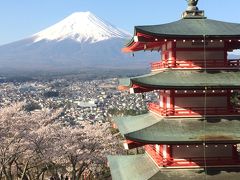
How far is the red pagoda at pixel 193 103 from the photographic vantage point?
15.7 m

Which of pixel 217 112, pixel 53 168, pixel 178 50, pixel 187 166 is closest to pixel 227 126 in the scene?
pixel 217 112

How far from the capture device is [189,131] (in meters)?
15.8

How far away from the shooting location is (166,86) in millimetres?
15688

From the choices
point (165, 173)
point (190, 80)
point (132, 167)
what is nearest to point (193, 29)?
point (190, 80)

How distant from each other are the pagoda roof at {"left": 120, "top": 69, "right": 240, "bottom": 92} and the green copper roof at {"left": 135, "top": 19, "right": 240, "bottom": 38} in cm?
142

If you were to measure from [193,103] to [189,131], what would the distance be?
1.39 meters

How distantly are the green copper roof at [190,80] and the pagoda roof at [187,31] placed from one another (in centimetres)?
130

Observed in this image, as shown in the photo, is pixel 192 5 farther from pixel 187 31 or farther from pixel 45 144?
pixel 45 144

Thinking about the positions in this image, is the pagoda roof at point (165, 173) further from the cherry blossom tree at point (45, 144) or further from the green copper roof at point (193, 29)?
the cherry blossom tree at point (45, 144)

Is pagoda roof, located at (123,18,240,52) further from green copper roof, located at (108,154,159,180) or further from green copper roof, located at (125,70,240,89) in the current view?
green copper roof, located at (108,154,159,180)

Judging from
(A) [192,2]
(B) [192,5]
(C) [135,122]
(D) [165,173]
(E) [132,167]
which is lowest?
(E) [132,167]

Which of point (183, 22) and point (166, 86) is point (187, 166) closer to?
point (166, 86)

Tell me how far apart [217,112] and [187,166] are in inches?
88.0

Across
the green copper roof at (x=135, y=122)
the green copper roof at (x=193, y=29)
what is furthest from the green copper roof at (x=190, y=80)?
the green copper roof at (x=135, y=122)
